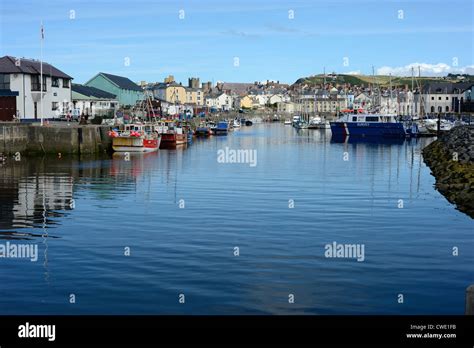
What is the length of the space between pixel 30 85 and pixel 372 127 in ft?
186

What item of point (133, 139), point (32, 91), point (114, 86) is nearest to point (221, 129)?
point (114, 86)

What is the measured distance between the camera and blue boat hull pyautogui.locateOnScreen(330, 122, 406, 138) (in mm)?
107688

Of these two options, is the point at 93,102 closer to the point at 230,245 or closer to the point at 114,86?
the point at 114,86

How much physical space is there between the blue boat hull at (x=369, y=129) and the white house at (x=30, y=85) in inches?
1916

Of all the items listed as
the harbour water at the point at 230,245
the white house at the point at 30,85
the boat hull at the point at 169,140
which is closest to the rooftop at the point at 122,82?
the white house at the point at 30,85

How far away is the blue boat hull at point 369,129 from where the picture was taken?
353ft

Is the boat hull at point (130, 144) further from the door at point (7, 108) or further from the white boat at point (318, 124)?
the white boat at point (318, 124)

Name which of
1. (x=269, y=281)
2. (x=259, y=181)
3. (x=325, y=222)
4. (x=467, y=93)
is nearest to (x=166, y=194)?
(x=259, y=181)

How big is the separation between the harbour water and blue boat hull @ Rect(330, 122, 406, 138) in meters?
65.2

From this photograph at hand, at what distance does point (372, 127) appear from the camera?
109750mm

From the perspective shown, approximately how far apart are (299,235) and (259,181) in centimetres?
1883

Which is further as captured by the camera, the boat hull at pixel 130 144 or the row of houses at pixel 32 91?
the row of houses at pixel 32 91

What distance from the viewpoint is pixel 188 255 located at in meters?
20.7
